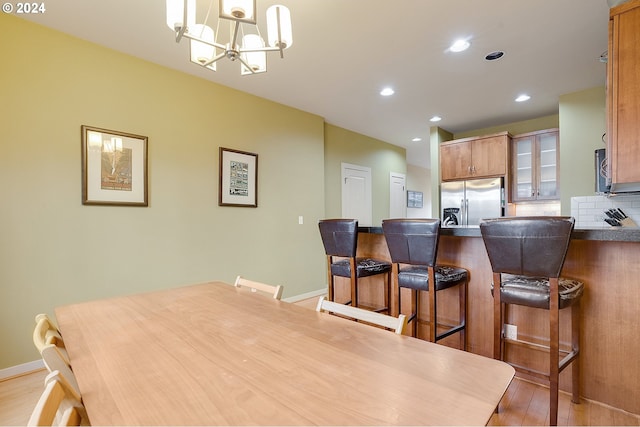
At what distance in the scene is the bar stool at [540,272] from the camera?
144cm

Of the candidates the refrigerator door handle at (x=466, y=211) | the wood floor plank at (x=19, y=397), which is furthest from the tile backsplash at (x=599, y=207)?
the wood floor plank at (x=19, y=397)

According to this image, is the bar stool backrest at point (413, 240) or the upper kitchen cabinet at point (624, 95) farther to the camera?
the bar stool backrest at point (413, 240)

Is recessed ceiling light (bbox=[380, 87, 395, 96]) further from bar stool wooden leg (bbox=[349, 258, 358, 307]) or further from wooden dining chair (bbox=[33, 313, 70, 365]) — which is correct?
wooden dining chair (bbox=[33, 313, 70, 365])

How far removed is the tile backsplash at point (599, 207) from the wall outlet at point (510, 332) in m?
2.09

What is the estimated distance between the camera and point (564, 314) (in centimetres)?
180

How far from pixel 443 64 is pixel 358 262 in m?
2.10

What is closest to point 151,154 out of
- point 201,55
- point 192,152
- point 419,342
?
point 192,152

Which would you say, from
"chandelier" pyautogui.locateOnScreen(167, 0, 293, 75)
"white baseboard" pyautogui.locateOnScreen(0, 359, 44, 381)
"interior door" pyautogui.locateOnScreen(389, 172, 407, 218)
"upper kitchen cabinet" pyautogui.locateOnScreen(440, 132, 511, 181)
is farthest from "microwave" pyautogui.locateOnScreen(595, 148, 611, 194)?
"white baseboard" pyautogui.locateOnScreen(0, 359, 44, 381)

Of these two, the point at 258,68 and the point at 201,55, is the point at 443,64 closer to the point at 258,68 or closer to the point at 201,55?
the point at 258,68

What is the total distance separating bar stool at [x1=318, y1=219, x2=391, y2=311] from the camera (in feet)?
7.71

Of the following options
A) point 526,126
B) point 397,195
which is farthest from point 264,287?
point 397,195

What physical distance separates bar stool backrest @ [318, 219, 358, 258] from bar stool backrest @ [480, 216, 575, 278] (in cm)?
94

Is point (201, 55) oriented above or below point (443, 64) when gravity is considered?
below

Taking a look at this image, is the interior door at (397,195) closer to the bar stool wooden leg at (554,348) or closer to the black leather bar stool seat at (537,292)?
the black leather bar stool seat at (537,292)
